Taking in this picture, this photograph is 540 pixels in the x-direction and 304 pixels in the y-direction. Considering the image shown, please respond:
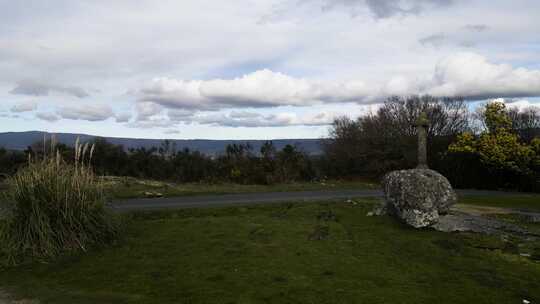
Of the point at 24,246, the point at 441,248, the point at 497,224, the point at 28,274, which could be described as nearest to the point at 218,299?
the point at 28,274

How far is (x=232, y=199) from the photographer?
1639cm

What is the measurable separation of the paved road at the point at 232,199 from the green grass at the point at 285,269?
380 centimetres

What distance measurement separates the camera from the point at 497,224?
11.2 m

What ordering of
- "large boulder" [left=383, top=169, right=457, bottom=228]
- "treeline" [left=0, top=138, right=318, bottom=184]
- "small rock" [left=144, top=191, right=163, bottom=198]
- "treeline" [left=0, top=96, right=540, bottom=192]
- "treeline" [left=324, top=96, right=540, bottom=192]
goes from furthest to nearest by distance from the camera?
"treeline" [left=0, top=138, right=318, bottom=184], "treeline" [left=0, top=96, right=540, bottom=192], "treeline" [left=324, top=96, right=540, bottom=192], "small rock" [left=144, top=191, right=163, bottom=198], "large boulder" [left=383, top=169, right=457, bottom=228]

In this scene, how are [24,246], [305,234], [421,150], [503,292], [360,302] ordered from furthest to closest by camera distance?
[421,150], [305,234], [24,246], [503,292], [360,302]

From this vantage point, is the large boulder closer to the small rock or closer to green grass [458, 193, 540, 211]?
green grass [458, 193, 540, 211]

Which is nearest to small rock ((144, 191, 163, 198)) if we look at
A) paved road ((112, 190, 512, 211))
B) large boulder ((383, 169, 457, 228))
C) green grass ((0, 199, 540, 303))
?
paved road ((112, 190, 512, 211))

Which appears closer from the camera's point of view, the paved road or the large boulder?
the large boulder

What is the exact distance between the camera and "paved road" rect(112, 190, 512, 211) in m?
14.4

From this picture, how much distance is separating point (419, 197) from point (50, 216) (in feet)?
27.2

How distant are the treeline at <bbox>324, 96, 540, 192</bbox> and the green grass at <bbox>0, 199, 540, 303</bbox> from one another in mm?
10351

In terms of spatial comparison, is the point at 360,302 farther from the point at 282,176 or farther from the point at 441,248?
the point at 282,176

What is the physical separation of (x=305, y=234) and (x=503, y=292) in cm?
436

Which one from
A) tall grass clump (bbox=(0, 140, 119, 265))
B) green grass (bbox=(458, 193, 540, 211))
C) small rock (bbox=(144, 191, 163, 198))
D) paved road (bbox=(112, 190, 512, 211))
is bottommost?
green grass (bbox=(458, 193, 540, 211))
